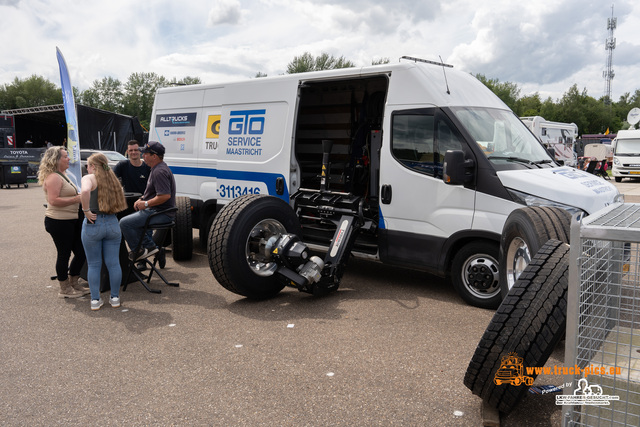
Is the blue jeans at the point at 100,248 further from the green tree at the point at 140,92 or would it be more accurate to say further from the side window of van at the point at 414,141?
the green tree at the point at 140,92

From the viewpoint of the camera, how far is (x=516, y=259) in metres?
4.35

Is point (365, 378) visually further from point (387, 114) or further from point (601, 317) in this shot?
point (387, 114)

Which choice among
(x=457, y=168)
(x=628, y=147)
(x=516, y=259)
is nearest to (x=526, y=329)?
(x=516, y=259)

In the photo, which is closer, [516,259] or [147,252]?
[516,259]

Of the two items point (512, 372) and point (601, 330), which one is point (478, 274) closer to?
point (512, 372)

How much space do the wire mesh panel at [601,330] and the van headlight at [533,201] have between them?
2188mm

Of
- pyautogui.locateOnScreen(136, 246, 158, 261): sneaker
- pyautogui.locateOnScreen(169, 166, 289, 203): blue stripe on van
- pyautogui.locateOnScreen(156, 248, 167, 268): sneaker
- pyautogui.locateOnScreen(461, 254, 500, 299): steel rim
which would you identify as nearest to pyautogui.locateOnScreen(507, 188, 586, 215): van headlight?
pyautogui.locateOnScreen(461, 254, 500, 299): steel rim

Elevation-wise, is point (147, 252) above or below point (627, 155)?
below

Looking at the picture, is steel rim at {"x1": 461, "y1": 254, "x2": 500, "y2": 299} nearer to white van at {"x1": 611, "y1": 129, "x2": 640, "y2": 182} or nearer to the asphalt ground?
the asphalt ground

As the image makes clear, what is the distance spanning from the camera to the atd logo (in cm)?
280

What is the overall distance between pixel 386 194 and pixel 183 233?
3118 mm

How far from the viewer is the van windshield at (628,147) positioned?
22.8 meters

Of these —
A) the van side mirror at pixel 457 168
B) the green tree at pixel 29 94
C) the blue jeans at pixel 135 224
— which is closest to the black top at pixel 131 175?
the blue jeans at pixel 135 224

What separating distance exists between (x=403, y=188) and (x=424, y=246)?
661 millimetres
